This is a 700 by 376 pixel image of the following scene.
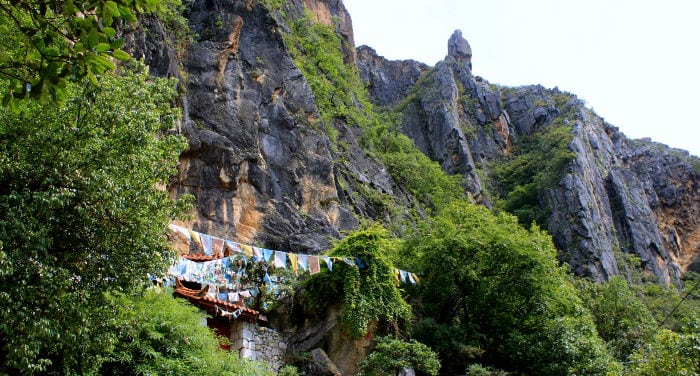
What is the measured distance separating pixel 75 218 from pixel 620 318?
22705 millimetres

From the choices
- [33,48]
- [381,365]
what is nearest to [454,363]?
[381,365]

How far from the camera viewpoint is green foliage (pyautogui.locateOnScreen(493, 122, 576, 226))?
46.1 metres

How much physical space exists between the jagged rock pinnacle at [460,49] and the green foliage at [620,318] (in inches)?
1908

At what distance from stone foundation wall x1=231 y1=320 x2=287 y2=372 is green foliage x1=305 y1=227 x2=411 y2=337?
136cm

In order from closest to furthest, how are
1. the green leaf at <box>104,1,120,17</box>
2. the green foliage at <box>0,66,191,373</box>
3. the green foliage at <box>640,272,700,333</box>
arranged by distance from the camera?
1. the green leaf at <box>104,1,120,17</box>
2. the green foliage at <box>0,66,191,373</box>
3. the green foliage at <box>640,272,700,333</box>

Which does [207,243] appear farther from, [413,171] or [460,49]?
[460,49]

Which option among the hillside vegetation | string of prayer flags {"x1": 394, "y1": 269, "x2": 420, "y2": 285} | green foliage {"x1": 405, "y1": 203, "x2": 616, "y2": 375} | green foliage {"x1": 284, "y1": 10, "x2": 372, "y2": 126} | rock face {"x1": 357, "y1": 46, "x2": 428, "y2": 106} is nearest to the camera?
the hillside vegetation

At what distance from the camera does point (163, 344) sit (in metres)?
11.5

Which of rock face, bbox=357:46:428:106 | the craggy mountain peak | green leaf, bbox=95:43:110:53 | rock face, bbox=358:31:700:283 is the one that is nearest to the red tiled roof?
the craggy mountain peak

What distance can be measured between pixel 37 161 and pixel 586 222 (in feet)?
129

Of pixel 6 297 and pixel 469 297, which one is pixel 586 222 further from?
pixel 6 297

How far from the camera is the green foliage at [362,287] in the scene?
1540 cm

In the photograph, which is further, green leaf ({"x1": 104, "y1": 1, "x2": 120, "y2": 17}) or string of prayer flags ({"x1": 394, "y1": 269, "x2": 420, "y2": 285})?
string of prayer flags ({"x1": 394, "y1": 269, "x2": 420, "y2": 285})

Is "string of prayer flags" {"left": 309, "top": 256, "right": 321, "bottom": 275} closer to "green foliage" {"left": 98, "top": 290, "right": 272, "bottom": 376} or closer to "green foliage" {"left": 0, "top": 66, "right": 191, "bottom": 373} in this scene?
"green foliage" {"left": 98, "top": 290, "right": 272, "bottom": 376}
